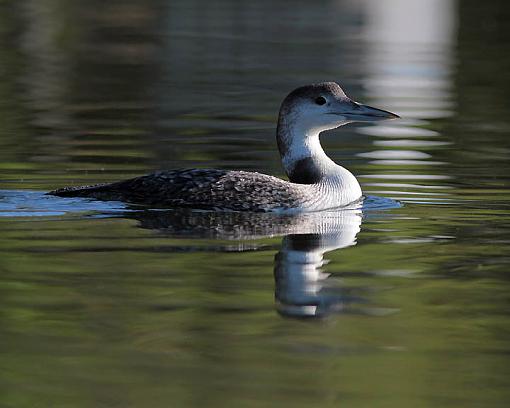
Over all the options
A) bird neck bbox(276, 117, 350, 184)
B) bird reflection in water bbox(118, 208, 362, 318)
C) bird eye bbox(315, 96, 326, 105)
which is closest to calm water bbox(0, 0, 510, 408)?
bird reflection in water bbox(118, 208, 362, 318)

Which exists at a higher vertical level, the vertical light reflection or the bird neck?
the bird neck

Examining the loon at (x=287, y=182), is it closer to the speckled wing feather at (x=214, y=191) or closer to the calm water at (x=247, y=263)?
the speckled wing feather at (x=214, y=191)

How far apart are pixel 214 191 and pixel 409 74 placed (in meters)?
11.6

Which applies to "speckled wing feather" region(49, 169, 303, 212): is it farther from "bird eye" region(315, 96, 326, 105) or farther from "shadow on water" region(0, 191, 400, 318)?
"bird eye" region(315, 96, 326, 105)

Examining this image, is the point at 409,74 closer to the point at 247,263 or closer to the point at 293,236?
the point at 293,236

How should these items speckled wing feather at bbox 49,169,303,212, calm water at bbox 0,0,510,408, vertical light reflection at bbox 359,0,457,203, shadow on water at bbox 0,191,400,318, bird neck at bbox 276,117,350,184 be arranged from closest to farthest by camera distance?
calm water at bbox 0,0,510,408, shadow on water at bbox 0,191,400,318, speckled wing feather at bbox 49,169,303,212, bird neck at bbox 276,117,350,184, vertical light reflection at bbox 359,0,457,203

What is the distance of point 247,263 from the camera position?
844 cm

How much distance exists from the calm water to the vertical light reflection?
0.23 ft

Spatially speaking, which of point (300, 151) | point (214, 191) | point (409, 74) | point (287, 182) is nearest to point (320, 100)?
point (300, 151)

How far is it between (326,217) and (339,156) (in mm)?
3158

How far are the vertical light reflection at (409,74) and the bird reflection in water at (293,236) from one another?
1.26m

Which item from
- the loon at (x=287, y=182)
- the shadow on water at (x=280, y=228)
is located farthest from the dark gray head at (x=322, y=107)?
the shadow on water at (x=280, y=228)

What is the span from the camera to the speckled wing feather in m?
10.1

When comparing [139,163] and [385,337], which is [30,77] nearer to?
[139,163]
